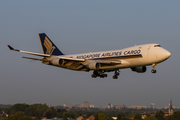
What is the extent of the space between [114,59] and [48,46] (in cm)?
2060

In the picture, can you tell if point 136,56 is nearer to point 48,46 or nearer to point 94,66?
point 94,66

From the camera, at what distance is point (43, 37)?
72.4 metres

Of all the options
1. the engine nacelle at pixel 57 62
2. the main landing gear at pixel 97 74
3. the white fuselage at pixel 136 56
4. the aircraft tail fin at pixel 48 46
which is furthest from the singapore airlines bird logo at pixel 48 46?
the white fuselage at pixel 136 56

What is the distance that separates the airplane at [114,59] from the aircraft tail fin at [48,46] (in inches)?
243

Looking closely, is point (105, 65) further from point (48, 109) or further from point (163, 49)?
point (48, 109)

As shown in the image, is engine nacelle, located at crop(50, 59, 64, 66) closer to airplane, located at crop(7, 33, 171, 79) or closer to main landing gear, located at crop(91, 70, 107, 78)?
airplane, located at crop(7, 33, 171, 79)

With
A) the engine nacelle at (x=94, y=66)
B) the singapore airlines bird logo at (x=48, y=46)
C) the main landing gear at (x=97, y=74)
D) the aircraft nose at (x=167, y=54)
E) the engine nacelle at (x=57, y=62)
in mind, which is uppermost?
the singapore airlines bird logo at (x=48, y=46)

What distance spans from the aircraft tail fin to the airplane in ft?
20.3

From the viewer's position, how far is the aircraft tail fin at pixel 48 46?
69688 millimetres

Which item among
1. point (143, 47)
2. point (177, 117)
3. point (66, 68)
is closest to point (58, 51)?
point (66, 68)

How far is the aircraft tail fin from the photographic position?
6969cm

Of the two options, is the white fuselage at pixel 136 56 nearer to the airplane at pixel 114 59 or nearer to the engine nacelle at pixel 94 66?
the airplane at pixel 114 59

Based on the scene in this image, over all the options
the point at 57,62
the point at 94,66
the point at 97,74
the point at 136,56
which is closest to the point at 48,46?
the point at 57,62

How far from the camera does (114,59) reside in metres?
56.6
